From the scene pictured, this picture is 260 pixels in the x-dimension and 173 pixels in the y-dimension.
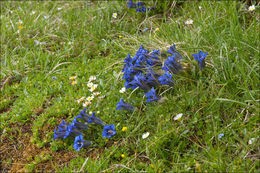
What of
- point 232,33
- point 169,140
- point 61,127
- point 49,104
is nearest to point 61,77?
point 49,104

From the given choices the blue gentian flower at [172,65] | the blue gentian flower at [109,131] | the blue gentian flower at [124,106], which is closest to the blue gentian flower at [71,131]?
the blue gentian flower at [109,131]

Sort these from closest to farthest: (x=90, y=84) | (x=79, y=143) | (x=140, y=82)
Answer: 1. (x=79, y=143)
2. (x=140, y=82)
3. (x=90, y=84)

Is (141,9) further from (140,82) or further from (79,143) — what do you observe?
(79,143)

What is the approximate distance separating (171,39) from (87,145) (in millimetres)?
1421

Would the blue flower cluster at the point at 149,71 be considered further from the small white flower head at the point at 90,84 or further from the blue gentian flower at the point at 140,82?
the small white flower head at the point at 90,84

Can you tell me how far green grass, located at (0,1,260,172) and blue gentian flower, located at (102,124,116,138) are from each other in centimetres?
8

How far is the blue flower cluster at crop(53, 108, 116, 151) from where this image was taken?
7.46 ft

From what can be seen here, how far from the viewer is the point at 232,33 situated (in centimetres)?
251

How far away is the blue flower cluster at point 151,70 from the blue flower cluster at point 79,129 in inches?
8.1

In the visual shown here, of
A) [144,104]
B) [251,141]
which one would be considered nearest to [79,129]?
[144,104]

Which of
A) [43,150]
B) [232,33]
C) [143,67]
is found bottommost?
[43,150]

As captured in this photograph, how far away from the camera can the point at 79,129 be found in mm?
2402

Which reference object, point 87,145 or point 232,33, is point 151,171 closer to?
point 87,145

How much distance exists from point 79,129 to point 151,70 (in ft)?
2.59
